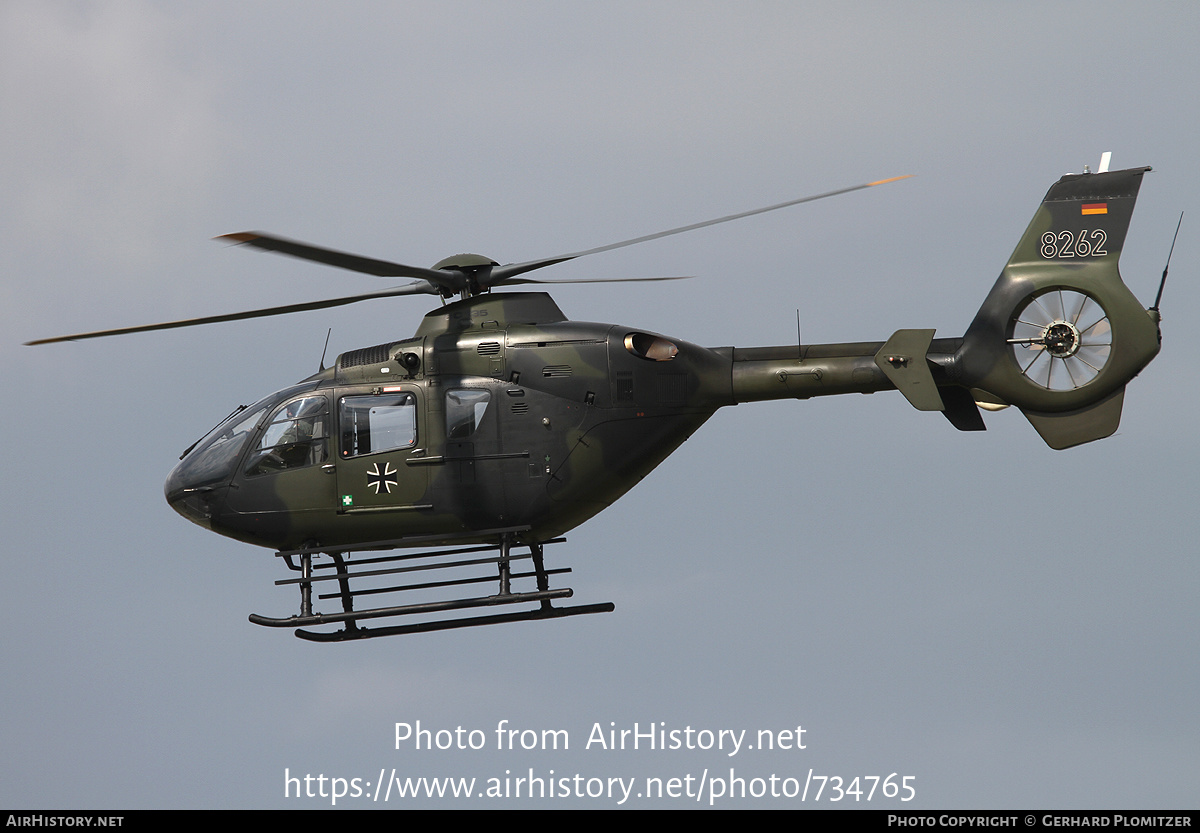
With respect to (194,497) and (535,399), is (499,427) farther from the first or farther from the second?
(194,497)

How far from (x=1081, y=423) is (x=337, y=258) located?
33.4 ft

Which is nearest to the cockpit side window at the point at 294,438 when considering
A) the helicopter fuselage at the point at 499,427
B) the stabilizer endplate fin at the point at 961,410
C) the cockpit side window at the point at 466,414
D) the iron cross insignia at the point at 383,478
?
the helicopter fuselage at the point at 499,427

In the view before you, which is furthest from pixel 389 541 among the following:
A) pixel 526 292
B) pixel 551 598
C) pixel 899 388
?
pixel 899 388

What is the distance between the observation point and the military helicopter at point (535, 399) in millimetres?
20812

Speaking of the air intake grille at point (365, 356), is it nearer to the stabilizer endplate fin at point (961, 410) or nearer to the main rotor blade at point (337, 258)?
the main rotor blade at point (337, 258)

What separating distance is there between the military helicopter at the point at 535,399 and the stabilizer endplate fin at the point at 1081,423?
0.02 meters

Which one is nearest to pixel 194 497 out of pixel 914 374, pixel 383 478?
pixel 383 478

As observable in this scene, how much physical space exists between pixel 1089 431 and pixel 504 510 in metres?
8.06

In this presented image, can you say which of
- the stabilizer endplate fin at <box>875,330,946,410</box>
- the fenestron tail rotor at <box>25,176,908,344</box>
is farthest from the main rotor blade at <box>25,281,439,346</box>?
the stabilizer endplate fin at <box>875,330,946,410</box>

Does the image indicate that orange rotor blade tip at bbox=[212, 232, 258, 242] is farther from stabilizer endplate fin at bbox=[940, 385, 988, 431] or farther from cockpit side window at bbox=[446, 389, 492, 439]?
stabilizer endplate fin at bbox=[940, 385, 988, 431]

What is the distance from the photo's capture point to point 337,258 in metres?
20.1

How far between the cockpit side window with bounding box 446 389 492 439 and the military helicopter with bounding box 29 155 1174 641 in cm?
2

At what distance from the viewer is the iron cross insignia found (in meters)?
21.6

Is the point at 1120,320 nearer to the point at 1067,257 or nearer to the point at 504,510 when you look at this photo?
the point at 1067,257
